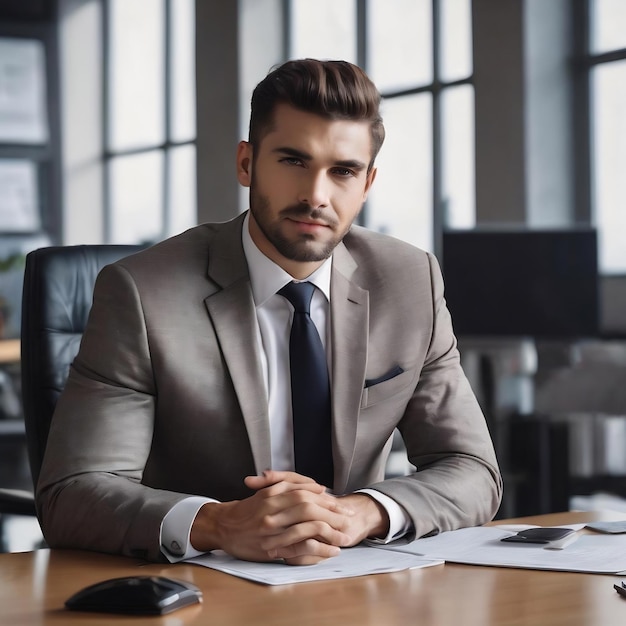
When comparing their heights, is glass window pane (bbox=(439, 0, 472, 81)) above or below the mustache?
above

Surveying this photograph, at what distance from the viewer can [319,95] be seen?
1743 millimetres

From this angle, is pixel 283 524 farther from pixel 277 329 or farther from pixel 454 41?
pixel 454 41

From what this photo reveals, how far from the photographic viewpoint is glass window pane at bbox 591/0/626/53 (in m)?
4.58

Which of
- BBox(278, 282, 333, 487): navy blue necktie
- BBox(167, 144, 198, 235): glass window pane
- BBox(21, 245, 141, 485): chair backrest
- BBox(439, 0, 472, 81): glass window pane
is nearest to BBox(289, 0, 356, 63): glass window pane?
BBox(439, 0, 472, 81): glass window pane

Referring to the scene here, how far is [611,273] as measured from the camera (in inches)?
177

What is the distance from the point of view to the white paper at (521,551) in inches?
52.4

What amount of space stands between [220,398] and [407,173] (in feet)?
13.3

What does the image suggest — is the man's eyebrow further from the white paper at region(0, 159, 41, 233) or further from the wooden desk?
the white paper at region(0, 159, 41, 233)

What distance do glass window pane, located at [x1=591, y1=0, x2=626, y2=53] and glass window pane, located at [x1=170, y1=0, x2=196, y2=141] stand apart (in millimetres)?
3467

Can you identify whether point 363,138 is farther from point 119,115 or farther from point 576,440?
point 119,115

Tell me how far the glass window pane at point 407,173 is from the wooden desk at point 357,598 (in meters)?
4.24

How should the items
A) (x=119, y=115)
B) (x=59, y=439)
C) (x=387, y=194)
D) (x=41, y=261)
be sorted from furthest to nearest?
1. (x=119, y=115)
2. (x=387, y=194)
3. (x=41, y=261)
4. (x=59, y=439)

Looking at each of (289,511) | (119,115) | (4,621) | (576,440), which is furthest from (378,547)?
(119,115)

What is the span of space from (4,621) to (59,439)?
521 mm
